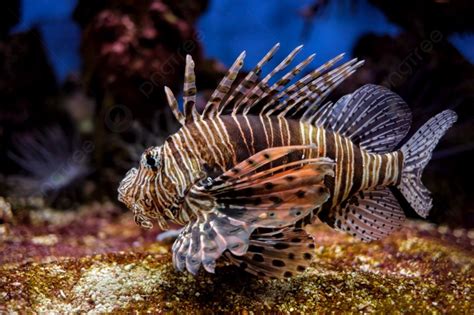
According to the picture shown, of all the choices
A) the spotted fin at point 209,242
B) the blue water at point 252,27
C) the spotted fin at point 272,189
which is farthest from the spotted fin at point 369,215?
the blue water at point 252,27

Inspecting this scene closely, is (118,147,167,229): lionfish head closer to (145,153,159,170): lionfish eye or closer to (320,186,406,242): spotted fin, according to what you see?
(145,153,159,170): lionfish eye

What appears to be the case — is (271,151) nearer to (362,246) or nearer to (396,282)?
(396,282)

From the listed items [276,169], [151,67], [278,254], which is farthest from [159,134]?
[276,169]

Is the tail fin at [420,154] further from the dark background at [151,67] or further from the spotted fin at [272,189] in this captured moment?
the dark background at [151,67]

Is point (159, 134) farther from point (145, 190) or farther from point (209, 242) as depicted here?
point (209, 242)

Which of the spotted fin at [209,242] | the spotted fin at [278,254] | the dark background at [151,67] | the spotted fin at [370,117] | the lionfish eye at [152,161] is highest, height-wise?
the dark background at [151,67]

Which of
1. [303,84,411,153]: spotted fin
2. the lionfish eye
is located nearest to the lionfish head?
the lionfish eye

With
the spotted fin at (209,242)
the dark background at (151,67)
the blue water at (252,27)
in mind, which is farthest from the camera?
the blue water at (252,27)
